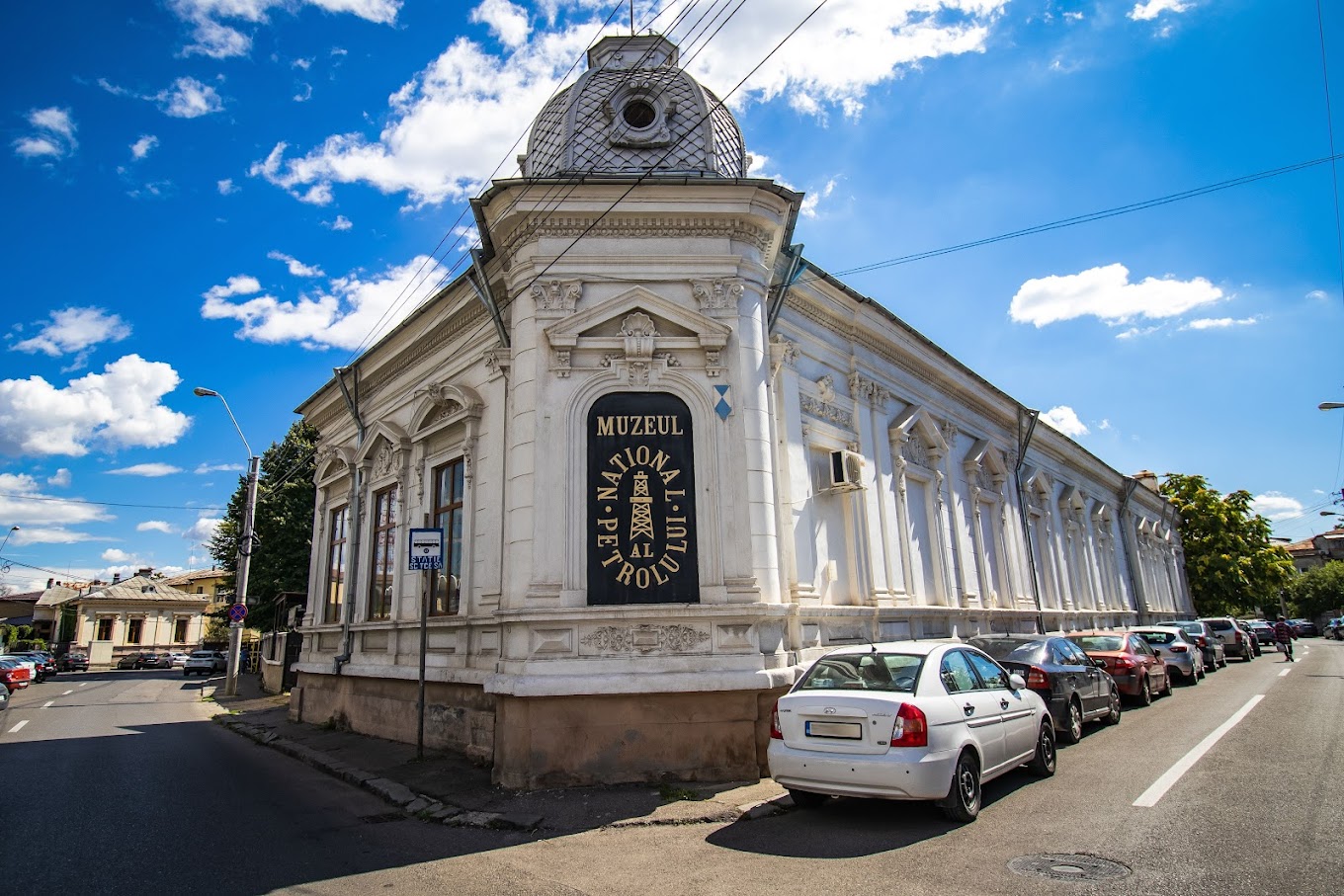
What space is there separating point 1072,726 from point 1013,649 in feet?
4.45

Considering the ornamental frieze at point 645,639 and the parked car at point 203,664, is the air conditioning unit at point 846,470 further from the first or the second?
the parked car at point 203,664

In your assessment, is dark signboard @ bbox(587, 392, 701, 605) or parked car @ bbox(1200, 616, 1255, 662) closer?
dark signboard @ bbox(587, 392, 701, 605)

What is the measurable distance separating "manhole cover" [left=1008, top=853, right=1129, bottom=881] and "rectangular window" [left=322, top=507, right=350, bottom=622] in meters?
13.8

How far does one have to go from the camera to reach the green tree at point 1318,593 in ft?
244

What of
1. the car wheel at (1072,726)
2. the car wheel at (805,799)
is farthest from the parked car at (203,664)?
the car wheel at (1072,726)

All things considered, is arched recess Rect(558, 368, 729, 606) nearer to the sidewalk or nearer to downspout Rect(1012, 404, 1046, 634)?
the sidewalk

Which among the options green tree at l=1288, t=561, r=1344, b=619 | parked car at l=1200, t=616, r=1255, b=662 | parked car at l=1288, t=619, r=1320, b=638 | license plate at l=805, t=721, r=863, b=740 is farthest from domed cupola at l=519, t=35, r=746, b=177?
green tree at l=1288, t=561, r=1344, b=619

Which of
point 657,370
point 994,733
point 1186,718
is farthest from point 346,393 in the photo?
point 1186,718

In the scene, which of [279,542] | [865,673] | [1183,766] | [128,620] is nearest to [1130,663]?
[1183,766]

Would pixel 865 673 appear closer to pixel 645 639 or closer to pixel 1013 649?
pixel 645 639

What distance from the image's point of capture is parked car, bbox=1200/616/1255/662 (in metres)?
26.8

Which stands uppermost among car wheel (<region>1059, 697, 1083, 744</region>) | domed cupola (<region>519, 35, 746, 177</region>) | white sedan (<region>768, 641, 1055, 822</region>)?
domed cupola (<region>519, 35, 746, 177</region>)

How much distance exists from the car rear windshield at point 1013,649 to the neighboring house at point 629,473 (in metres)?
1.82

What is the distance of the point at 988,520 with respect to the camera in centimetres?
1927
